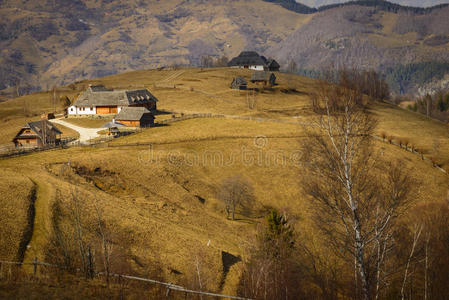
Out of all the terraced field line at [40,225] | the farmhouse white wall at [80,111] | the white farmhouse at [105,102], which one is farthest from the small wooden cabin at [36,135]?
the farmhouse white wall at [80,111]

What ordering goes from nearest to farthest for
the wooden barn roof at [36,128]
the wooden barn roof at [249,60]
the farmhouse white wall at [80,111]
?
the wooden barn roof at [36,128] → the farmhouse white wall at [80,111] → the wooden barn roof at [249,60]

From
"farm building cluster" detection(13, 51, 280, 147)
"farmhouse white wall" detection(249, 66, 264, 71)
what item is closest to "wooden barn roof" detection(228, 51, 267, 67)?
"farmhouse white wall" detection(249, 66, 264, 71)

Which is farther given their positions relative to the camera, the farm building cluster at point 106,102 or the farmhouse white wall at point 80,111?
the farmhouse white wall at point 80,111

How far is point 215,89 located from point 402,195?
115530 mm

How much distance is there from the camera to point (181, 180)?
2162 inches

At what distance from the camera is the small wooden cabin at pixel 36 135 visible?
2574 inches

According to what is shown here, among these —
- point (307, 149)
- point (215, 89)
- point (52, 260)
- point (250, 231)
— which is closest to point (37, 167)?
point (52, 260)

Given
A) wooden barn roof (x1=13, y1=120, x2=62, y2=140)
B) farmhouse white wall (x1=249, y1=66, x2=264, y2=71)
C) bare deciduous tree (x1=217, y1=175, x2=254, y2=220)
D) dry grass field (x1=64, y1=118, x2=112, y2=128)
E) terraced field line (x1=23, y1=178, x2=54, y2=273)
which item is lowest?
bare deciduous tree (x1=217, y1=175, x2=254, y2=220)

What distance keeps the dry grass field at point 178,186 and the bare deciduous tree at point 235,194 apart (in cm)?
94

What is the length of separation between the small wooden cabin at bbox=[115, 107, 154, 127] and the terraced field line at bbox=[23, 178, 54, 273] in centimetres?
4038

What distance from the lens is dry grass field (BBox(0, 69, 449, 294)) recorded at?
32281 millimetres

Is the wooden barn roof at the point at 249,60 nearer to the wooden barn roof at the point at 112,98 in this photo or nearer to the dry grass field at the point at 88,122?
the wooden barn roof at the point at 112,98

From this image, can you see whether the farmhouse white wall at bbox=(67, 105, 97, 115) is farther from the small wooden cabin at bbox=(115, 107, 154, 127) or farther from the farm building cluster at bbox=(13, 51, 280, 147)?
the small wooden cabin at bbox=(115, 107, 154, 127)

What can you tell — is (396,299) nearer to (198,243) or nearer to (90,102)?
(198,243)
